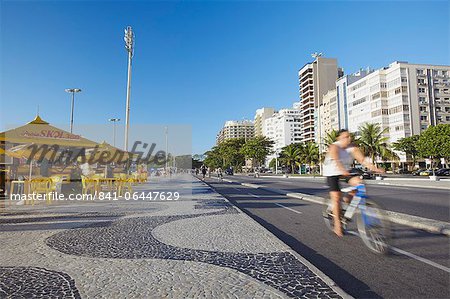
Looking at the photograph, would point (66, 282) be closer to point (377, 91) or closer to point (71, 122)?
point (71, 122)

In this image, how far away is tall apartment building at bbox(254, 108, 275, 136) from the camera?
182 metres

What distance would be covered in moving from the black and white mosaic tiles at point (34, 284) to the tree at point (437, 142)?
199 ft

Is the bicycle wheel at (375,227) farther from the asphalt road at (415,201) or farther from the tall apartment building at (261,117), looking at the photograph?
the tall apartment building at (261,117)

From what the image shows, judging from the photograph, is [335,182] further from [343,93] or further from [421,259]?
[343,93]

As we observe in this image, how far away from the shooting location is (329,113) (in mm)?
100500

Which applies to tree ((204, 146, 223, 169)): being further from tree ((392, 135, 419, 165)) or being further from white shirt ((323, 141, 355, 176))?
white shirt ((323, 141, 355, 176))

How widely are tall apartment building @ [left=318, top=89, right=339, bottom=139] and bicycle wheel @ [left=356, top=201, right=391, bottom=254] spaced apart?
9492 cm

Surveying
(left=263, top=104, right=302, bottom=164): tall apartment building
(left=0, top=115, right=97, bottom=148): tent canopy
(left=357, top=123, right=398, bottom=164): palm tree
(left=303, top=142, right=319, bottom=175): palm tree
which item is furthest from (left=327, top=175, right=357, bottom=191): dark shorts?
(left=263, top=104, right=302, bottom=164): tall apartment building

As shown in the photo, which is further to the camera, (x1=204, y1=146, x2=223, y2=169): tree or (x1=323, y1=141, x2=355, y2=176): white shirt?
(x1=204, y1=146, x2=223, y2=169): tree

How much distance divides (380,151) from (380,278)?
5502 centimetres

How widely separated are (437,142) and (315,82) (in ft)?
202

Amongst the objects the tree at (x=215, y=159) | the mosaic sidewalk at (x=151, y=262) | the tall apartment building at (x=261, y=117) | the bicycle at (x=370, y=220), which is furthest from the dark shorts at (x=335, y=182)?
the tall apartment building at (x=261, y=117)

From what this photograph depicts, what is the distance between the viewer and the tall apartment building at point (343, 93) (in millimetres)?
90500

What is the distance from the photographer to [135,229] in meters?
7.02
